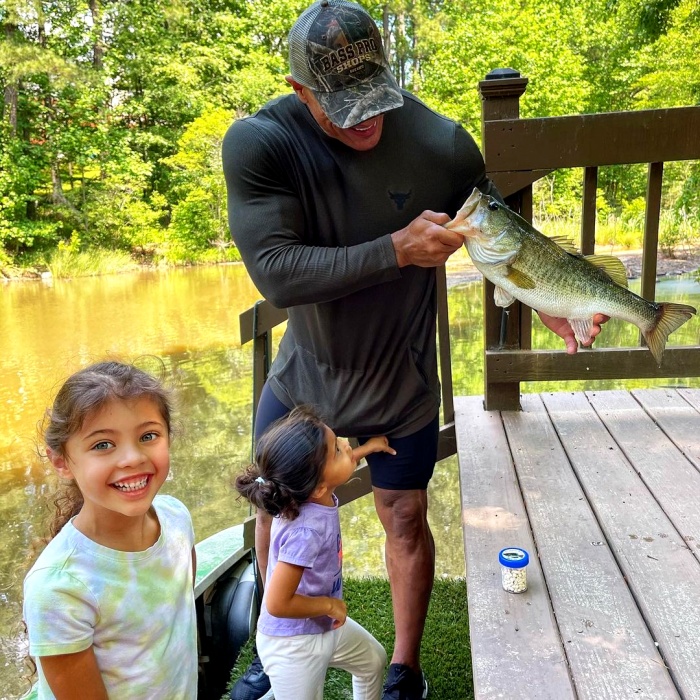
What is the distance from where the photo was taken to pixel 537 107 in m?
23.4

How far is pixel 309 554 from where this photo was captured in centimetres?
183

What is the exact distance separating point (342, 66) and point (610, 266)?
3.37ft

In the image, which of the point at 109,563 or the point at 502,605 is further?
the point at 502,605

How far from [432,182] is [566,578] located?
1.19 meters

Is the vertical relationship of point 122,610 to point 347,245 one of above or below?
below

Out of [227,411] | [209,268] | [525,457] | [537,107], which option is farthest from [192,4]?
[525,457]

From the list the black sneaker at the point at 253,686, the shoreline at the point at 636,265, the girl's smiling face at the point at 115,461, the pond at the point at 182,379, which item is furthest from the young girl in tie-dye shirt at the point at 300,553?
the shoreline at the point at 636,265

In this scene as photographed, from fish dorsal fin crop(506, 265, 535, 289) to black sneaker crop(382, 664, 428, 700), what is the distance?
131 cm

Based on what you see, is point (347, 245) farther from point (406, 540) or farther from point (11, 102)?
point (11, 102)

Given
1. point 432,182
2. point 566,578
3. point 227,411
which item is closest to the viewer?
point 566,578

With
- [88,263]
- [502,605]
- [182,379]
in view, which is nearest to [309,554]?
[502,605]

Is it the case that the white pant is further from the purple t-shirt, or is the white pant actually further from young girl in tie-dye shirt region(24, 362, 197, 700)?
young girl in tie-dye shirt region(24, 362, 197, 700)

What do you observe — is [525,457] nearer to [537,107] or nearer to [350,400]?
[350,400]

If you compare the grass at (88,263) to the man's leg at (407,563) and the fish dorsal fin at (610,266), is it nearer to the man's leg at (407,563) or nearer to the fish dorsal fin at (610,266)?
the man's leg at (407,563)
